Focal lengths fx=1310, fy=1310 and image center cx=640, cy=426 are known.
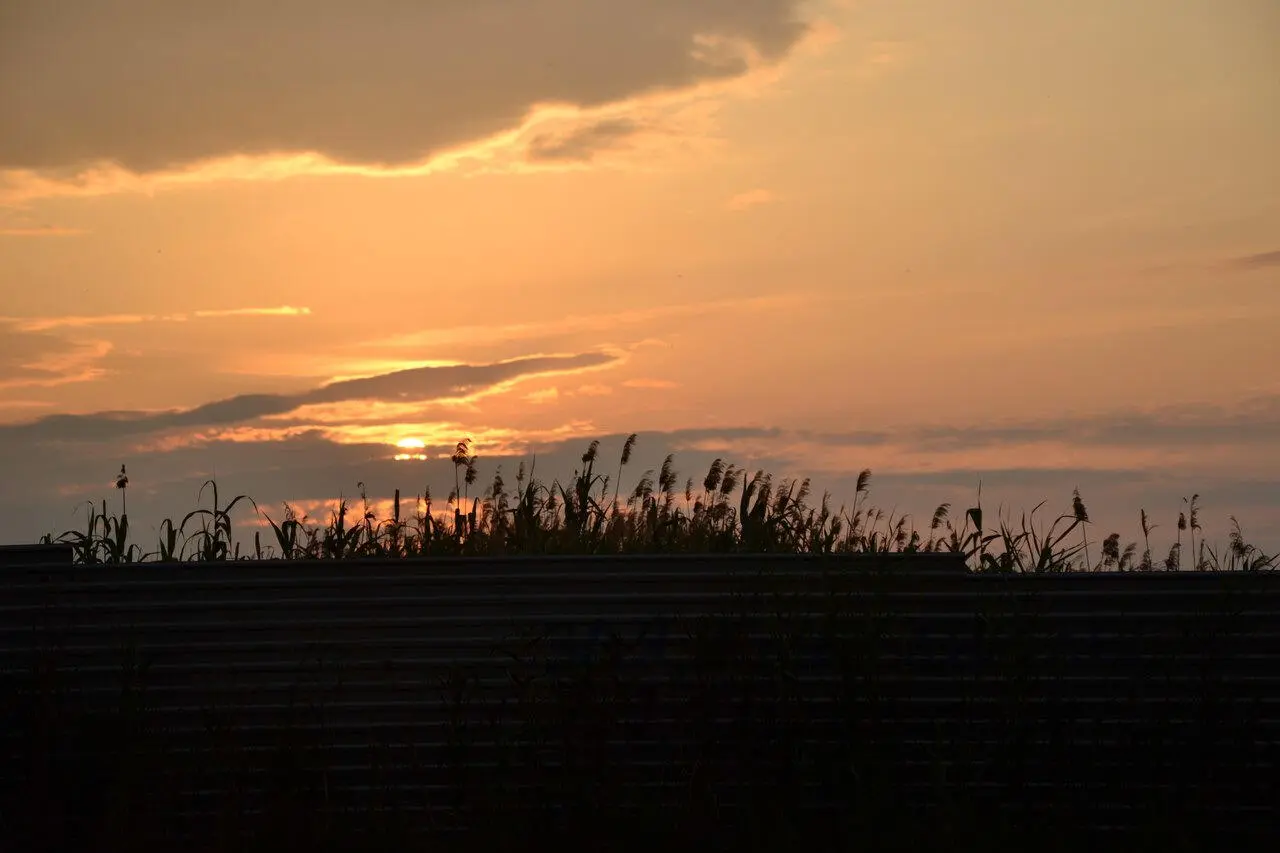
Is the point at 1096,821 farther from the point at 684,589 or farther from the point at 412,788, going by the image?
the point at 412,788

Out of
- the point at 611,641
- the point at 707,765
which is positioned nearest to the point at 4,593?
the point at 611,641

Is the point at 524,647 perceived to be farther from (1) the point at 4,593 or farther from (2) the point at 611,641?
(1) the point at 4,593

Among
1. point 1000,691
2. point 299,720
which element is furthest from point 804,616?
point 299,720

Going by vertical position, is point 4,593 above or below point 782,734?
above

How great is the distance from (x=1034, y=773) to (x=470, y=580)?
3.48 m

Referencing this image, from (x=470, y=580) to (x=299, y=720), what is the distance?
1.26 metres

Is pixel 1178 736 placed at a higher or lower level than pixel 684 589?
lower

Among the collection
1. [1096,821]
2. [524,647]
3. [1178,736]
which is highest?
[524,647]

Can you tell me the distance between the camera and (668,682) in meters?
7.64

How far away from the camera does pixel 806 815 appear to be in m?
7.49

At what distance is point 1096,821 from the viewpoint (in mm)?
7547

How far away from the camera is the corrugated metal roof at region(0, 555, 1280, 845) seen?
296 inches

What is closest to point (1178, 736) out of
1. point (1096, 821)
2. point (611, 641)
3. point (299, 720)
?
point (1096, 821)

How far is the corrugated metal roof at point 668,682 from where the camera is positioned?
7508mm
